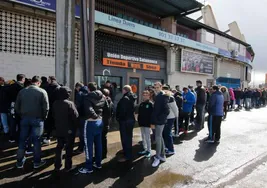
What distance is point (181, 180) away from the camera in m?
4.39

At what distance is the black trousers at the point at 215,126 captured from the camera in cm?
716

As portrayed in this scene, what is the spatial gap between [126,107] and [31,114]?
197 centimetres

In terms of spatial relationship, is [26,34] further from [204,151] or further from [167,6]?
[167,6]

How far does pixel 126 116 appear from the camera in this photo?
5.29 metres

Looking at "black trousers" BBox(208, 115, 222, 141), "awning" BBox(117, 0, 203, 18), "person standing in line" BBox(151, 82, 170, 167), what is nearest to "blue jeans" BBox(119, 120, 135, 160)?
"person standing in line" BBox(151, 82, 170, 167)

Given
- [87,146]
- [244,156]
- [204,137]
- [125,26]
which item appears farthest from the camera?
[125,26]

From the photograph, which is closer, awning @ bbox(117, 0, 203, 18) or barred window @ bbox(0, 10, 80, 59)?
barred window @ bbox(0, 10, 80, 59)

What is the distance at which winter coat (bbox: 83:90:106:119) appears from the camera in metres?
4.45

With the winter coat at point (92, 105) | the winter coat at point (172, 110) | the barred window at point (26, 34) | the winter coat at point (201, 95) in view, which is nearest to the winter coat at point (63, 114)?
the winter coat at point (92, 105)

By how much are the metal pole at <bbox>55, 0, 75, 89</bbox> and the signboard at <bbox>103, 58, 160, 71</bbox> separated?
6.30 m

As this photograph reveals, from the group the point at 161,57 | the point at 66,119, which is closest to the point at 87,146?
the point at 66,119

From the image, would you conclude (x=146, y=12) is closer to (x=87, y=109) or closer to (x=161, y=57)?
(x=161, y=57)

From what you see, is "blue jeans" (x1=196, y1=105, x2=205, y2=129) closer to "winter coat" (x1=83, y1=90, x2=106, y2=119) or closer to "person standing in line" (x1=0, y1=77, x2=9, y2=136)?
"winter coat" (x1=83, y1=90, x2=106, y2=119)

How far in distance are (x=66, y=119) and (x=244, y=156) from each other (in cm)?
461
